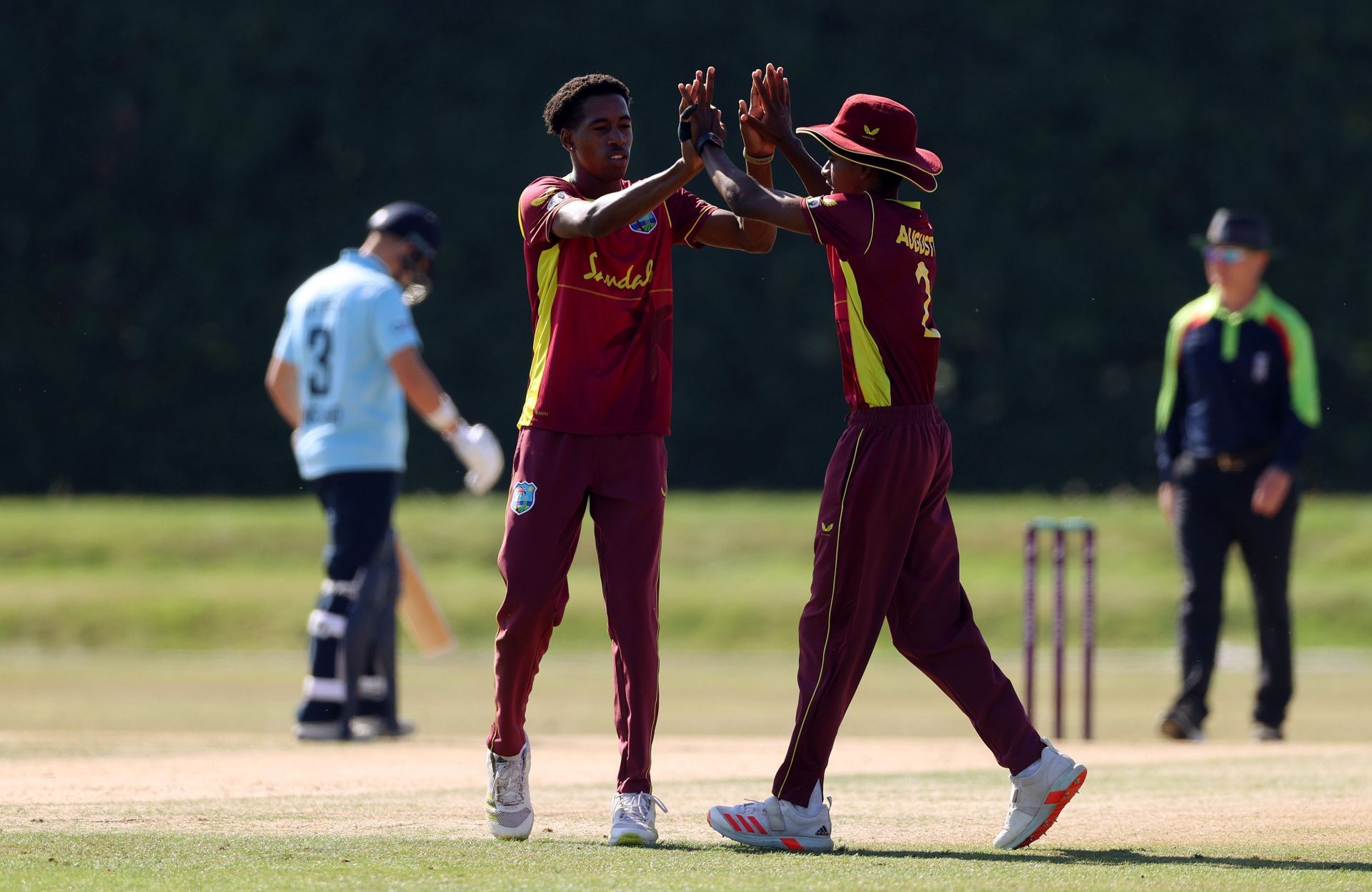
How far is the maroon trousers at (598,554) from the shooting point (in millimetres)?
5754

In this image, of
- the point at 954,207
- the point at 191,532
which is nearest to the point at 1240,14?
the point at 954,207

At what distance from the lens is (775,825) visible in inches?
224

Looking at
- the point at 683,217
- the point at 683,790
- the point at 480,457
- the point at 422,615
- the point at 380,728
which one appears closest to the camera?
the point at 683,217

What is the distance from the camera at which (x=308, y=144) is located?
87.8ft

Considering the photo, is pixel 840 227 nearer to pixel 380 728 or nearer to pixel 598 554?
pixel 598 554

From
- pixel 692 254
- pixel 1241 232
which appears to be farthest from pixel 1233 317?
pixel 692 254

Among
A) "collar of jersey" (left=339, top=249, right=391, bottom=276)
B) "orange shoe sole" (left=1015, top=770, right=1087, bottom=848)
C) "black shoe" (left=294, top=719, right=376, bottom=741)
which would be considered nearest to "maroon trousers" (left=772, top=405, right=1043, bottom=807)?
"orange shoe sole" (left=1015, top=770, right=1087, bottom=848)

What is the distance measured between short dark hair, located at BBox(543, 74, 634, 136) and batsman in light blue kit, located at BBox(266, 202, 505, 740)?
10.7 ft

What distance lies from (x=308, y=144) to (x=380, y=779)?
20.2m

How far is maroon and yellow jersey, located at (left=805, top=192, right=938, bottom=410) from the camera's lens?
5625mm

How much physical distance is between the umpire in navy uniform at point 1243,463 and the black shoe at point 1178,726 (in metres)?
0.28

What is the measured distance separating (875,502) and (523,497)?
0.88m

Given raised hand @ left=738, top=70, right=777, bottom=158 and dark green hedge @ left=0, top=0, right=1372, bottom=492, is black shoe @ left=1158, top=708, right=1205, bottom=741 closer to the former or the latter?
raised hand @ left=738, top=70, right=777, bottom=158

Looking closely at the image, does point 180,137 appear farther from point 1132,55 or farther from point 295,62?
point 1132,55
